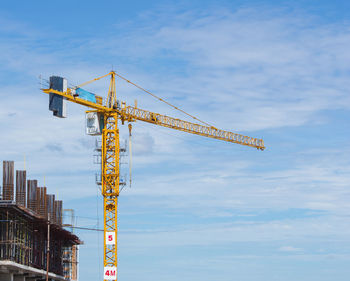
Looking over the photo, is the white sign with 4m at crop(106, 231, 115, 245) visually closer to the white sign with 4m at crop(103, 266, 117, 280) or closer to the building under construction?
the white sign with 4m at crop(103, 266, 117, 280)

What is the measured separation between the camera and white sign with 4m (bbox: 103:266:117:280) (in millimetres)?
109050

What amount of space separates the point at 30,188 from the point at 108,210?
27.1m

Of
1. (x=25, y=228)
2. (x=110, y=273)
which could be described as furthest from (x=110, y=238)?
(x=25, y=228)

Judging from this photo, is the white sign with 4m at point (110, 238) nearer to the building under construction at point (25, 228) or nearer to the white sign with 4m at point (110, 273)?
the white sign with 4m at point (110, 273)

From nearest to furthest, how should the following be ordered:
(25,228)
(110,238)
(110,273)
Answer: (25,228)
(110,273)
(110,238)

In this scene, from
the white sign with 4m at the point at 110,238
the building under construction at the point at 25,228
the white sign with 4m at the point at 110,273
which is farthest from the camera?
the white sign with 4m at the point at 110,238

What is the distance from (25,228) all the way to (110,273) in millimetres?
27168

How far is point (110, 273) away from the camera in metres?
109

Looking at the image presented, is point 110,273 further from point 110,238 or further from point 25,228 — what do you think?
point 25,228

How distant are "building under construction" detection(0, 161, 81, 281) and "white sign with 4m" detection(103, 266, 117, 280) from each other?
8.80 meters

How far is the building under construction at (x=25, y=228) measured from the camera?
7812 cm

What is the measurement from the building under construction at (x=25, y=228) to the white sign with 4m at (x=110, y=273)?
28.9ft

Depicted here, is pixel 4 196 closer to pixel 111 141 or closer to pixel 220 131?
pixel 111 141

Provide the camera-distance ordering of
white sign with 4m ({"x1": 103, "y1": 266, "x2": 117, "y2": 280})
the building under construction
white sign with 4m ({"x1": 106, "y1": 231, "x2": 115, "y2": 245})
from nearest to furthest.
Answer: the building under construction → white sign with 4m ({"x1": 103, "y1": 266, "x2": 117, "y2": 280}) → white sign with 4m ({"x1": 106, "y1": 231, "x2": 115, "y2": 245})
